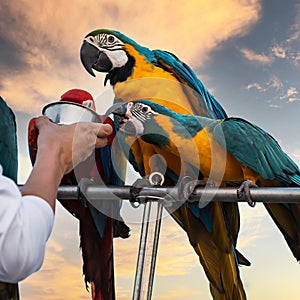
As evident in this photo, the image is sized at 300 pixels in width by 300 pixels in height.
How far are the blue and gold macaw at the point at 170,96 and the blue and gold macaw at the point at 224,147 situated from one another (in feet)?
0.16

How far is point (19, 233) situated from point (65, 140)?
A: 0.07 metres

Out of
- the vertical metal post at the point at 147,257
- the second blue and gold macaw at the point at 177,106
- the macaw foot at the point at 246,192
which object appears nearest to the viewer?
the vertical metal post at the point at 147,257

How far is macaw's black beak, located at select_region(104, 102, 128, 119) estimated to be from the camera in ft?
3.89

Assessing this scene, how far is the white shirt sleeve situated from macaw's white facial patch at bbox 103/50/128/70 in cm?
107

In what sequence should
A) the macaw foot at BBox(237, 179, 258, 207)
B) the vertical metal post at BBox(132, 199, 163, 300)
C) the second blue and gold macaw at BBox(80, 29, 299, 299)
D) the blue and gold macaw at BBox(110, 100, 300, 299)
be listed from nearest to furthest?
the vertical metal post at BBox(132, 199, 163, 300), the macaw foot at BBox(237, 179, 258, 207), the blue and gold macaw at BBox(110, 100, 300, 299), the second blue and gold macaw at BBox(80, 29, 299, 299)

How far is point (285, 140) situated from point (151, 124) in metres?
0.40

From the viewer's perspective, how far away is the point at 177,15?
141 centimetres

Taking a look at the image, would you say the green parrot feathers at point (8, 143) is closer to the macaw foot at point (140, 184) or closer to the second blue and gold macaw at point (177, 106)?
the second blue and gold macaw at point (177, 106)

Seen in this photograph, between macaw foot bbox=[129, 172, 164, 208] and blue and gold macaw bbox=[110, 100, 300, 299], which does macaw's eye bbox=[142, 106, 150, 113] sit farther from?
macaw foot bbox=[129, 172, 164, 208]

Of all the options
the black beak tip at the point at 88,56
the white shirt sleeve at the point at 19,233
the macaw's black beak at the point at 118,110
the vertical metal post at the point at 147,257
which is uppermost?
the black beak tip at the point at 88,56

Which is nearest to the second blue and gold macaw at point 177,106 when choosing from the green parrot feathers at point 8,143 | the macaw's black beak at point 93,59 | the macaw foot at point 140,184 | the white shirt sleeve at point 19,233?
the macaw's black beak at point 93,59

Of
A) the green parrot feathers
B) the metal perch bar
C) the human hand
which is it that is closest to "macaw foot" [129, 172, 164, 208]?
the metal perch bar

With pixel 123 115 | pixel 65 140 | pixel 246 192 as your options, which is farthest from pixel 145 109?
pixel 65 140

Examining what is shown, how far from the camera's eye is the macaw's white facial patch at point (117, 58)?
127 centimetres
